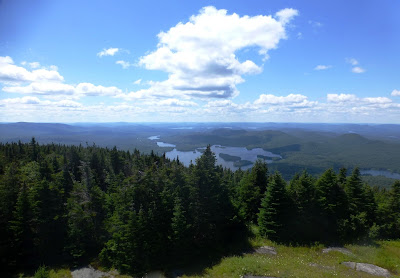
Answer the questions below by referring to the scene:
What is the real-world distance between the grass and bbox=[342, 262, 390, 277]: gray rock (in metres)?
0.64

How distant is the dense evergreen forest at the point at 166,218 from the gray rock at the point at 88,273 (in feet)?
4.15

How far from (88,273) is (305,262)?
78.0 feet

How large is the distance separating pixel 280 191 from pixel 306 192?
426 cm

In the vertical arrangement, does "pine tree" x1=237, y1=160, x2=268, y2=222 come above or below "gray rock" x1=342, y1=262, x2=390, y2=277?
above

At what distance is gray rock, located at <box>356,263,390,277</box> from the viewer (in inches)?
744

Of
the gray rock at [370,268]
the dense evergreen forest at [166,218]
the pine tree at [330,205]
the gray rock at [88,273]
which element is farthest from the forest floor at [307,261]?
the gray rock at [88,273]

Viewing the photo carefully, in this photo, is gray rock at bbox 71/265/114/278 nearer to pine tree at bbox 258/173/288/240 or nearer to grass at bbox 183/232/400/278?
grass at bbox 183/232/400/278

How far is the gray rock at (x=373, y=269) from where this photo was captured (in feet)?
62.0

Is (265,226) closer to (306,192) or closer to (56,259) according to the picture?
(306,192)

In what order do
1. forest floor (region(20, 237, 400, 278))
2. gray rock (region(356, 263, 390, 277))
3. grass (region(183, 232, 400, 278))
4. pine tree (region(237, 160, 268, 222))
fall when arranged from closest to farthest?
grass (region(183, 232, 400, 278))
forest floor (region(20, 237, 400, 278))
gray rock (region(356, 263, 390, 277))
pine tree (region(237, 160, 268, 222))

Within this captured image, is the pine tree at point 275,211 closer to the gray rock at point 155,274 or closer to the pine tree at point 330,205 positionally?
the pine tree at point 330,205

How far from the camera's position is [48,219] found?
2717 centimetres

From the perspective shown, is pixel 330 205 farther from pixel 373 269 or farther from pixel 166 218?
pixel 166 218

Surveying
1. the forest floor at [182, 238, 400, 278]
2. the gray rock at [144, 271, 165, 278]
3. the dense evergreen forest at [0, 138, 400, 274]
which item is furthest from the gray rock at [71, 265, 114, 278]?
the forest floor at [182, 238, 400, 278]
